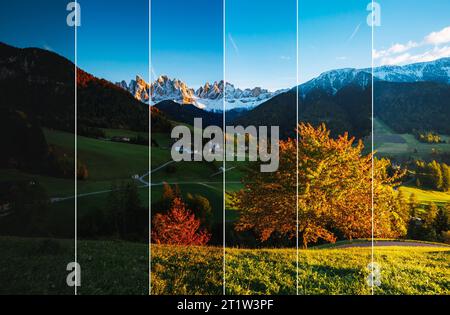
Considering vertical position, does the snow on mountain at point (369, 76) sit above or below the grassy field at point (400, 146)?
above

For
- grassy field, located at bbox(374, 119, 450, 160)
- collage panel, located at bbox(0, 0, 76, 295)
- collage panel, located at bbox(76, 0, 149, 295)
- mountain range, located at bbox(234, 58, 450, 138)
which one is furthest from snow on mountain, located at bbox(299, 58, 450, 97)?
collage panel, located at bbox(0, 0, 76, 295)

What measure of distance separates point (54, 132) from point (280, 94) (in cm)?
447

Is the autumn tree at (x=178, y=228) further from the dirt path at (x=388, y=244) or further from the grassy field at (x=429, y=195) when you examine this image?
the grassy field at (x=429, y=195)

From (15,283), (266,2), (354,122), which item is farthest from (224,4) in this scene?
(15,283)

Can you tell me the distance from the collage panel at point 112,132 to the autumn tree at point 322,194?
1956mm

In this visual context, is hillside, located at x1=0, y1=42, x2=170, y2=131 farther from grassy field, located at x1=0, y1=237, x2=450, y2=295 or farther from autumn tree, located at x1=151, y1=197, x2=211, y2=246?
grassy field, located at x1=0, y1=237, x2=450, y2=295

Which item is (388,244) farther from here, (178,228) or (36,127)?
(36,127)

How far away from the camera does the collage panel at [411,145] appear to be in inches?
145

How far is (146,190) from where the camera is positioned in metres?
3.75

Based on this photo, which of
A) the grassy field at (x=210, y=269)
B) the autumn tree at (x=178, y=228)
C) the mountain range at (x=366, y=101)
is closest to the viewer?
the grassy field at (x=210, y=269)

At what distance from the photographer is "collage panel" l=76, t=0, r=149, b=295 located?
11.9ft

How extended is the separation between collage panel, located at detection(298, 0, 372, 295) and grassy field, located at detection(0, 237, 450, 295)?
0.26m

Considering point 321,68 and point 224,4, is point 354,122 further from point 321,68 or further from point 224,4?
point 224,4

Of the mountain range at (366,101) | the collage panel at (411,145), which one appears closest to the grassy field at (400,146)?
the collage panel at (411,145)
